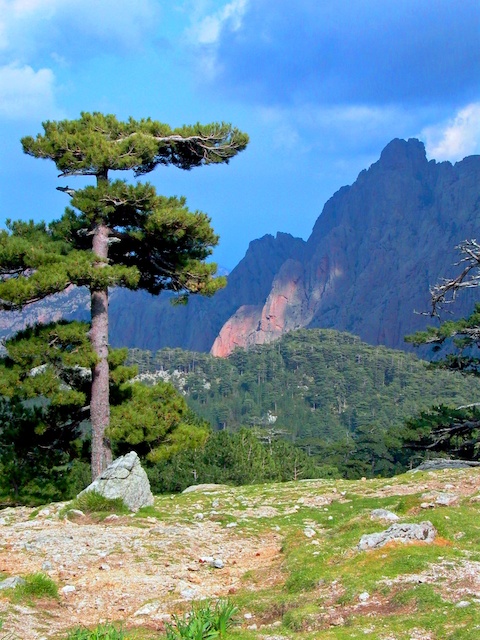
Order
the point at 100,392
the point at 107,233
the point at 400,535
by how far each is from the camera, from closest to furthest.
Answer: the point at 400,535 → the point at 100,392 → the point at 107,233

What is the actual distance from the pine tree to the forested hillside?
11821 cm

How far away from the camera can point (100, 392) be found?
51.2 feet

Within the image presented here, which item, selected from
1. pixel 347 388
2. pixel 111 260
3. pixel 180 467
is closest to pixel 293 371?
pixel 347 388

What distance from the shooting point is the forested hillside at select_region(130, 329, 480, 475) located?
148 metres

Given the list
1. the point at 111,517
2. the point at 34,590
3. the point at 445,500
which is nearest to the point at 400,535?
the point at 445,500

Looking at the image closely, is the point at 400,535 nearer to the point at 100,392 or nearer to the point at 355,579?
the point at 355,579

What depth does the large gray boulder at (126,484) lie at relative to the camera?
12031mm

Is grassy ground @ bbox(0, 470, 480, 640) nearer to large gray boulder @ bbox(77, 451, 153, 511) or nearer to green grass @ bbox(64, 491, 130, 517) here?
green grass @ bbox(64, 491, 130, 517)

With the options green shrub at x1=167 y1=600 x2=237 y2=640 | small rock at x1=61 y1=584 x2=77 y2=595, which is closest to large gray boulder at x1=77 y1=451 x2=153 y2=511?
small rock at x1=61 y1=584 x2=77 y2=595

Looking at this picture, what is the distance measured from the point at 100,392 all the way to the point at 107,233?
157 inches

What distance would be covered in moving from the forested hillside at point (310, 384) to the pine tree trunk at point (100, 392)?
119 meters

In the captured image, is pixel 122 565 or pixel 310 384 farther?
pixel 310 384

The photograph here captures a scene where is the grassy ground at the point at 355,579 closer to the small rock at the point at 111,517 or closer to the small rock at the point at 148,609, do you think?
the small rock at the point at 148,609

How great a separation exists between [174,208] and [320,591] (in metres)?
11.1
